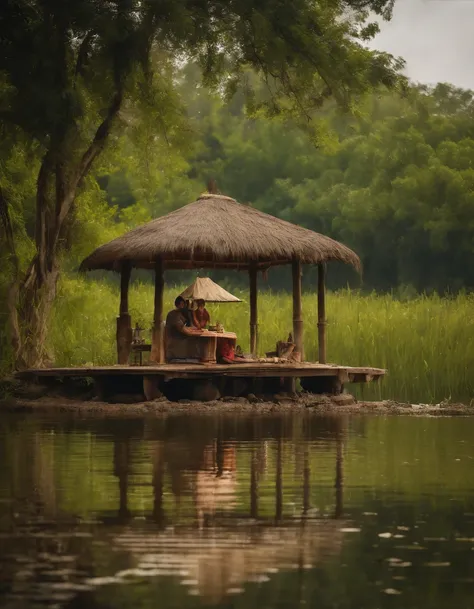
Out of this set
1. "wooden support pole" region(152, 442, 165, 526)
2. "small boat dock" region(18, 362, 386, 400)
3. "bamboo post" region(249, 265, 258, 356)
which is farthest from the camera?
"bamboo post" region(249, 265, 258, 356)

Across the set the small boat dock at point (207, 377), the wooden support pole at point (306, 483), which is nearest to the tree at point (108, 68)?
the small boat dock at point (207, 377)

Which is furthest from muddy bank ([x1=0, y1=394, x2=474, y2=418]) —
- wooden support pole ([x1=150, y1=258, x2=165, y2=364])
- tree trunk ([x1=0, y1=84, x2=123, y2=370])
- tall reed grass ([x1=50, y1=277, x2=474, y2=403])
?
tall reed grass ([x1=50, y1=277, x2=474, y2=403])

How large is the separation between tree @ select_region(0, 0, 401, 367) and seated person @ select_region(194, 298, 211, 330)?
2.83 meters

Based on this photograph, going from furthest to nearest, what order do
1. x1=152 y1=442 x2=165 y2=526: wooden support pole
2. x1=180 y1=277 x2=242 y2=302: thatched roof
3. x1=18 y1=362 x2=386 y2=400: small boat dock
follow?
x1=180 y1=277 x2=242 y2=302: thatched roof, x1=18 y1=362 x2=386 y2=400: small boat dock, x1=152 y1=442 x2=165 y2=526: wooden support pole

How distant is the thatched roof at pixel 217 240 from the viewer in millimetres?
23188

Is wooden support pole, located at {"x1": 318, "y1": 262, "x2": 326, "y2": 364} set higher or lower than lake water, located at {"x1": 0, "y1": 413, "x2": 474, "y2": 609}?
higher

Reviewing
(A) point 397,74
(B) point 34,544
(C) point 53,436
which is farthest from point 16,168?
(B) point 34,544

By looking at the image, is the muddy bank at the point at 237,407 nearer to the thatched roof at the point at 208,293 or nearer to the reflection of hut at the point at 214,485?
the thatched roof at the point at 208,293

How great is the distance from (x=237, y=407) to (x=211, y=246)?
2.57 m

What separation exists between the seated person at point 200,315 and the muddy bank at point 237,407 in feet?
4.17

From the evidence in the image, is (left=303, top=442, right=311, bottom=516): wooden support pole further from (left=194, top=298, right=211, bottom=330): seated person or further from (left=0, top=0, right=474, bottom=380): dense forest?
(left=0, top=0, right=474, bottom=380): dense forest

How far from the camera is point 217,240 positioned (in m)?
23.2

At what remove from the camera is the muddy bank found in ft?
71.2

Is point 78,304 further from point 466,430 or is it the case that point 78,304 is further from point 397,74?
point 466,430
